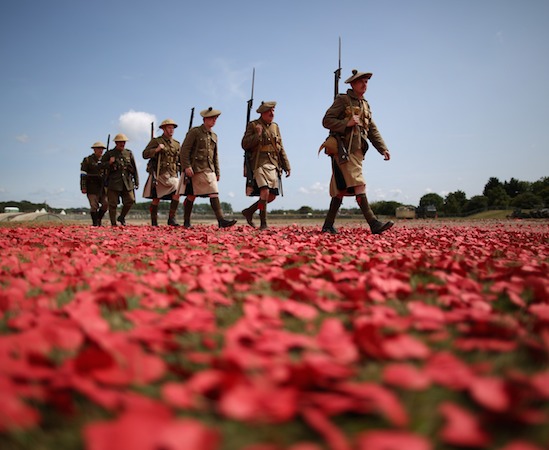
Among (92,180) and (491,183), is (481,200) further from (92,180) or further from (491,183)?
(92,180)

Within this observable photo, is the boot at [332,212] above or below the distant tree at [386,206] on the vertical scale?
below

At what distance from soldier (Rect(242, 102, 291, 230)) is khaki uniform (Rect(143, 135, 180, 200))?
9.15 feet

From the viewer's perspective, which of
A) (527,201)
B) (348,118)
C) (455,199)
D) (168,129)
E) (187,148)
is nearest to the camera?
(348,118)

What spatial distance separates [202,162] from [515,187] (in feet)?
312

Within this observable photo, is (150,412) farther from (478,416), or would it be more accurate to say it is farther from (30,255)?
(30,255)

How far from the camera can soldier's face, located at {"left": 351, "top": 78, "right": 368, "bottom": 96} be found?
6098 millimetres

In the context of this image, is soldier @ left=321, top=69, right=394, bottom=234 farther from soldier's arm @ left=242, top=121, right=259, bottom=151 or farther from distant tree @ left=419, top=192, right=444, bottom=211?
distant tree @ left=419, top=192, right=444, bottom=211

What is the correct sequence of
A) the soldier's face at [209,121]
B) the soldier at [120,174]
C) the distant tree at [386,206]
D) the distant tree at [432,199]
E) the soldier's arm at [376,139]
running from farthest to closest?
the distant tree at [432,199] < the distant tree at [386,206] < the soldier at [120,174] < the soldier's face at [209,121] < the soldier's arm at [376,139]

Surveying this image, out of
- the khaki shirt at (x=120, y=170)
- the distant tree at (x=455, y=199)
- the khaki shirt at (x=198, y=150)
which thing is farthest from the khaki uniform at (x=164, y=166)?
A: the distant tree at (x=455, y=199)

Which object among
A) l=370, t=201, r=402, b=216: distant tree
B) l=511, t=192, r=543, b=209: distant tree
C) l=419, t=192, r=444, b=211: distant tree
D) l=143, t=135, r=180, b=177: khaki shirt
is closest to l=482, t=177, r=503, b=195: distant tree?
l=419, t=192, r=444, b=211: distant tree

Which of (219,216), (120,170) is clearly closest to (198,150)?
(219,216)

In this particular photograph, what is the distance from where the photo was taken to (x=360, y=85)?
20.1 ft

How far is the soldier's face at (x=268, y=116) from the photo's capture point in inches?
299

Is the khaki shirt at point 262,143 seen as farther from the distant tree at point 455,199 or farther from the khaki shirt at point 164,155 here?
the distant tree at point 455,199
